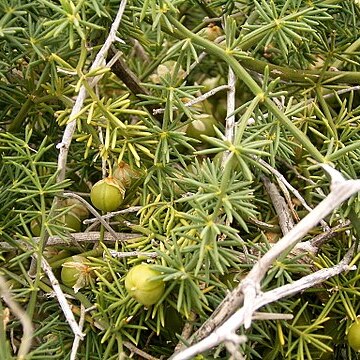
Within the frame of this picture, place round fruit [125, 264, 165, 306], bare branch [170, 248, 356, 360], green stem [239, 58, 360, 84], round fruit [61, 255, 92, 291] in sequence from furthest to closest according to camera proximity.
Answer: green stem [239, 58, 360, 84]
round fruit [61, 255, 92, 291]
round fruit [125, 264, 165, 306]
bare branch [170, 248, 356, 360]

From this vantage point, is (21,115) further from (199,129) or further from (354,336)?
(354,336)

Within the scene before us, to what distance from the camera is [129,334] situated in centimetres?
87

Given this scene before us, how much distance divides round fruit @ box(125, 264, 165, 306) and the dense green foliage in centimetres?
2

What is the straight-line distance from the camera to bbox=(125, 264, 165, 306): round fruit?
793 millimetres

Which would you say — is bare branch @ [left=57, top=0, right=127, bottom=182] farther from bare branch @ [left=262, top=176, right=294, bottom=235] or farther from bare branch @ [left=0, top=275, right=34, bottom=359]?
bare branch @ [left=262, top=176, right=294, bottom=235]

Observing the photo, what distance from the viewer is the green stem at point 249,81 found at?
32.4 inches

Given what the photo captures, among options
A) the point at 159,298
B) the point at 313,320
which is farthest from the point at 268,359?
the point at 159,298

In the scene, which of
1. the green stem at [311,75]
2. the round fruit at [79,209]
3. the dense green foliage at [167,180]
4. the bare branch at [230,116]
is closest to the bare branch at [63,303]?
the dense green foliage at [167,180]

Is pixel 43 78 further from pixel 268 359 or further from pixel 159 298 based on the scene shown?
pixel 268 359

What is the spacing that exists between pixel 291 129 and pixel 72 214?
0.38 metres

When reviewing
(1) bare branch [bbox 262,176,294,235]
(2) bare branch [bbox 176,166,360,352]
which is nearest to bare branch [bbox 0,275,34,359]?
(2) bare branch [bbox 176,166,360,352]

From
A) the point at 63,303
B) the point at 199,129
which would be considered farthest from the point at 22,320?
the point at 199,129

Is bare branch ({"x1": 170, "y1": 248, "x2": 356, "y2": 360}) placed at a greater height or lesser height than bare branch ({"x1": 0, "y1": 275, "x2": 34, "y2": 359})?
greater

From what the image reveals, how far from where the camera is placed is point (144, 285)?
793mm
